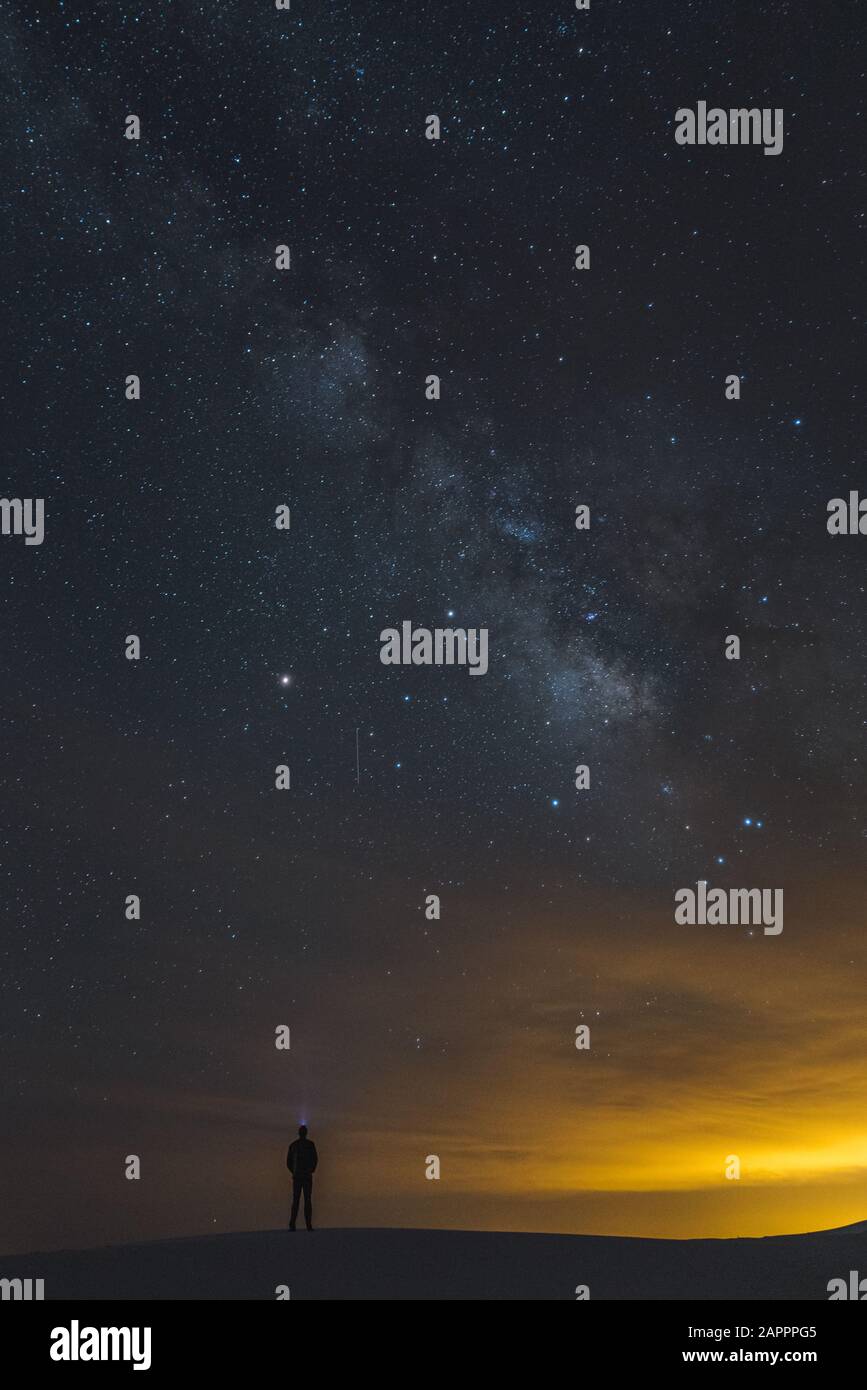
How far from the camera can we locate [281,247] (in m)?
20.7

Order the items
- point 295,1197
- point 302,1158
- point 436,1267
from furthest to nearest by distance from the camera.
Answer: point 295,1197, point 302,1158, point 436,1267

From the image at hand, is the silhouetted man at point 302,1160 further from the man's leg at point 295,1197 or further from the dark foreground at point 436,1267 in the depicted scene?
the dark foreground at point 436,1267

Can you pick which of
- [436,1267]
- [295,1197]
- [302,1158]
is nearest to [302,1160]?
[302,1158]

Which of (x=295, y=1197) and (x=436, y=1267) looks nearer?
(x=436, y=1267)

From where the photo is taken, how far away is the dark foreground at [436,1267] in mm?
17156

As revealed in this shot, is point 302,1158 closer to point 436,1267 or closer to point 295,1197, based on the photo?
point 295,1197

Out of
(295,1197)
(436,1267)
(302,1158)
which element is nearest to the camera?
(436,1267)

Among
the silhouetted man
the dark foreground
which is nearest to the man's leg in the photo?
the silhouetted man

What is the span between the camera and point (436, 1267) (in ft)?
60.0

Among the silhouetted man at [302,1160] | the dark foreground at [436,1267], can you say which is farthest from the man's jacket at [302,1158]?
the dark foreground at [436,1267]

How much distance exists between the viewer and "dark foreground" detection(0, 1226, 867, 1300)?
1716cm

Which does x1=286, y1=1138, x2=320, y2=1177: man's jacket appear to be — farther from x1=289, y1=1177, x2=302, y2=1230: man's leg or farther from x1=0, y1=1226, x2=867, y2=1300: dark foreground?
x1=0, y1=1226, x2=867, y2=1300: dark foreground

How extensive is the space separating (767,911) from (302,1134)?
28.4 feet
